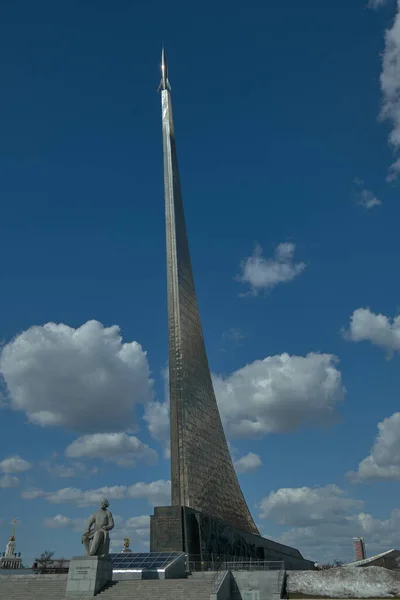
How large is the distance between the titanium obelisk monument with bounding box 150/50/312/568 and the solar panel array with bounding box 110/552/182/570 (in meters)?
0.78

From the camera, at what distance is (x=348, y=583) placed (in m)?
13.9

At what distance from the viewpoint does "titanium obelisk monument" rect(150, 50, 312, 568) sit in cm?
1659

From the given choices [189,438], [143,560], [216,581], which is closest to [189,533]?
[143,560]

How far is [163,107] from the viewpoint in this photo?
26719mm

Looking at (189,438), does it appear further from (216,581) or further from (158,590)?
(158,590)

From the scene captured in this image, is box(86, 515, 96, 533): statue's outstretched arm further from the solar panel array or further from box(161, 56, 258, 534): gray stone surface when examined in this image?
box(161, 56, 258, 534): gray stone surface

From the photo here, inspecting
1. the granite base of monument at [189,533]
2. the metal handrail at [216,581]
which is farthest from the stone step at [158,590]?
the granite base of monument at [189,533]

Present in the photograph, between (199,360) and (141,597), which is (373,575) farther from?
(199,360)

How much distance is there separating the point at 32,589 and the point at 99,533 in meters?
2.15

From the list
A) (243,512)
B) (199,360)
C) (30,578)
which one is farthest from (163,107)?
(30,578)

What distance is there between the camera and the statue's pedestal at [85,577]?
12539 mm

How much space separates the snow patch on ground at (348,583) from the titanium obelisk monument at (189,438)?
3488mm

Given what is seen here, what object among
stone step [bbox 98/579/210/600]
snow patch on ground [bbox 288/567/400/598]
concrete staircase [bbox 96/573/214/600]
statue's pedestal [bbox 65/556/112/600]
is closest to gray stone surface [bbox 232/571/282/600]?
snow patch on ground [bbox 288/567/400/598]

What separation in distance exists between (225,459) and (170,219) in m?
10.4
